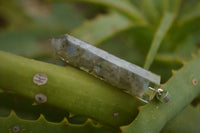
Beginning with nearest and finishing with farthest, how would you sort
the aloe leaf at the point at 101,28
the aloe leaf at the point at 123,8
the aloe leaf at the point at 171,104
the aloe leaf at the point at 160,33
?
1. the aloe leaf at the point at 171,104
2. the aloe leaf at the point at 160,33
3. the aloe leaf at the point at 101,28
4. the aloe leaf at the point at 123,8

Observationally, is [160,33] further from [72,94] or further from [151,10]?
[72,94]

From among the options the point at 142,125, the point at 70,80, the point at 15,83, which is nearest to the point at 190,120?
the point at 142,125

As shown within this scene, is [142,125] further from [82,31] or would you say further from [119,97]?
[82,31]

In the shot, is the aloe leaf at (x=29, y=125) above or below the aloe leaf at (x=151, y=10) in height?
below

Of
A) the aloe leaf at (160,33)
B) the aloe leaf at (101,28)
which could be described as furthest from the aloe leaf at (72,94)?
the aloe leaf at (101,28)

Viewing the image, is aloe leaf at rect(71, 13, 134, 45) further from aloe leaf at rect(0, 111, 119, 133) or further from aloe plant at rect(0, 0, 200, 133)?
aloe leaf at rect(0, 111, 119, 133)

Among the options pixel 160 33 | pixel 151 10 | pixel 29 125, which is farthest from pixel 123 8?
pixel 29 125

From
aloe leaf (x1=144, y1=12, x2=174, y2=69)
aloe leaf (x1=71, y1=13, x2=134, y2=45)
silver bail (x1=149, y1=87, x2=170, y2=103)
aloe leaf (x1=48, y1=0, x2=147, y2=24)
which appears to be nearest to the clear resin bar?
silver bail (x1=149, y1=87, x2=170, y2=103)

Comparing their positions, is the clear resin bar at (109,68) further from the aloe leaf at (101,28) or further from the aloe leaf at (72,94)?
the aloe leaf at (101,28)
